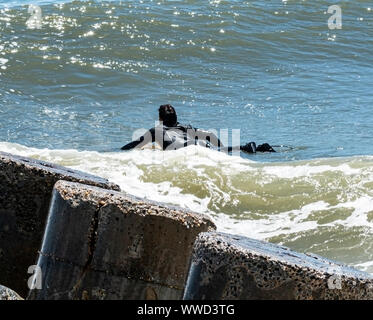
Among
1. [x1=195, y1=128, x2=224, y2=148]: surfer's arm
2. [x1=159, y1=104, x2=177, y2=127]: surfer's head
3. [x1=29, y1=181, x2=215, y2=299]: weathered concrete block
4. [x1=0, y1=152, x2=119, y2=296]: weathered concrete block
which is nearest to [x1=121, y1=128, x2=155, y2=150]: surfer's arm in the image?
[x1=159, y1=104, x2=177, y2=127]: surfer's head

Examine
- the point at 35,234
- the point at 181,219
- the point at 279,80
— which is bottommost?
the point at 279,80

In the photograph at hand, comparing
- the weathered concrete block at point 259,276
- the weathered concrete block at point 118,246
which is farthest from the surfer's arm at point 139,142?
the weathered concrete block at point 259,276

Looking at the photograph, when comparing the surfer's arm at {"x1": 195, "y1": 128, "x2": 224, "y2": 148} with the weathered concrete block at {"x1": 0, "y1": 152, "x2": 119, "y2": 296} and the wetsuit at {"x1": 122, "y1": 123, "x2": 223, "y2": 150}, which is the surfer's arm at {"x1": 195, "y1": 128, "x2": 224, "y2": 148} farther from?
the weathered concrete block at {"x1": 0, "y1": 152, "x2": 119, "y2": 296}

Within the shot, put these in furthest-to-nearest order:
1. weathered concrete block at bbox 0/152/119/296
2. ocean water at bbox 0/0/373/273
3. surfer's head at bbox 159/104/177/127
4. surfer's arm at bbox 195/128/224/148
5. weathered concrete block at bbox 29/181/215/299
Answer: surfer's head at bbox 159/104/177/127 < surfer's arm at bbox 195/128/224/148 < ocean water at bbox 0/0/373/273 < weathered concrete block at bbox 0/152/119/296 < weathered concrete block at bbox 29/181/215/299

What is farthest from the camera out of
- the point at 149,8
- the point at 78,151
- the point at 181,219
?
the point at 149,8

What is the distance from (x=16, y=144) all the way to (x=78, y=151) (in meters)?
1.04

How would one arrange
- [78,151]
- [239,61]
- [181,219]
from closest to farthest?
[181,219], [78,151], [239,61]

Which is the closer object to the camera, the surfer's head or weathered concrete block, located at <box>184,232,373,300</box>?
weathered concrete block, located at <box>184,232,373,300</box>

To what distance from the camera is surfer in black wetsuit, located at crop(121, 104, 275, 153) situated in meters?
12.3

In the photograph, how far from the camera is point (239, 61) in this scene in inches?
778

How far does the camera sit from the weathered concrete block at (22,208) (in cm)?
539

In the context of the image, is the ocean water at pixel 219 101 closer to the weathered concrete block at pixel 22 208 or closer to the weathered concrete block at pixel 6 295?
the weathered concrete block at pixel 22 208
